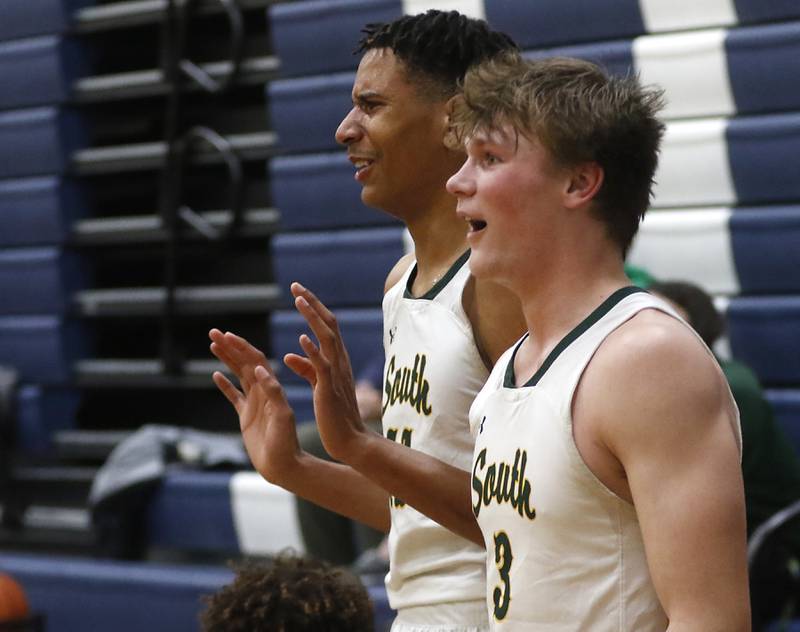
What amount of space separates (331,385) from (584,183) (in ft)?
1.41

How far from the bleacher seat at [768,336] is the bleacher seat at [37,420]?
2790mm

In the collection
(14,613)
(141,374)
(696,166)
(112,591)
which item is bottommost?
(112,591)

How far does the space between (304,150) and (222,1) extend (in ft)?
2.12

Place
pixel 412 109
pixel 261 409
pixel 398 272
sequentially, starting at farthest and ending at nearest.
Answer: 1. pixel 398 272
2. pixel 412 109
3. pixel 261 409

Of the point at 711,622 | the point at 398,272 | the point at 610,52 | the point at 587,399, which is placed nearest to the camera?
the point at 711,622

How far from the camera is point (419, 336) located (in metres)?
2.01

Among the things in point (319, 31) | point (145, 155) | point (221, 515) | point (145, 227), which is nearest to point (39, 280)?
point (145, 227)

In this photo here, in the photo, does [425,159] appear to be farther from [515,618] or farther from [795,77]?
[795,77]

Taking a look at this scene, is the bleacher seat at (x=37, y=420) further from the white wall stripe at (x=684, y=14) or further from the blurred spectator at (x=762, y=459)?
the blurred spectator at (x=762, y=459)

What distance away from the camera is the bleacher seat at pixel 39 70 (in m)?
5.56

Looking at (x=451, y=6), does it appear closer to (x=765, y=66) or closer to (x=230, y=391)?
(x=765, y=66)

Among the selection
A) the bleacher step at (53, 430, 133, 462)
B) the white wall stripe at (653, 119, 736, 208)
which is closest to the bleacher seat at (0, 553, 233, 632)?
the bleacher step at (53, 430, 133, 462)

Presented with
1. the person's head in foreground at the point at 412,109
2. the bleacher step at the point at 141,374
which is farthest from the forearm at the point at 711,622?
the bleacher step at the point at 141,374

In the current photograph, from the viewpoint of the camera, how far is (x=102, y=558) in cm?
484
